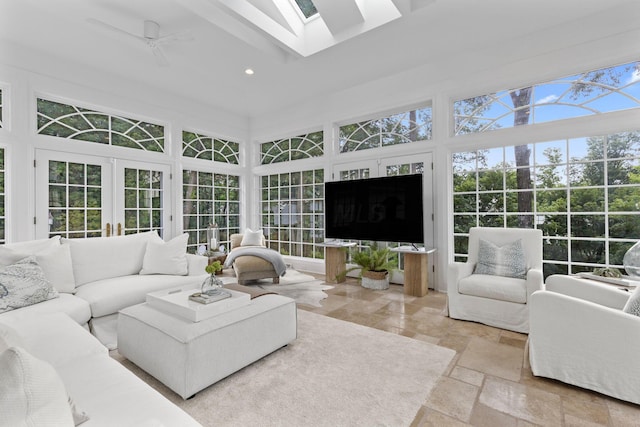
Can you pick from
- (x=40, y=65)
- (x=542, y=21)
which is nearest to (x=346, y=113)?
(x=542, y=21)

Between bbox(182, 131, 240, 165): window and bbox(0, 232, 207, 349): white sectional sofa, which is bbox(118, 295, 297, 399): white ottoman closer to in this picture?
bbox(0, 232, 207, 349): white sectional sofa

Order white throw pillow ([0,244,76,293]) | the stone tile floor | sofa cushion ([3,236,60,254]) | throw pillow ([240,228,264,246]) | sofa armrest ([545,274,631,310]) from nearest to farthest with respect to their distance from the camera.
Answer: the stone tile floor → sofa armrest ([545,274,631,310]) → white throw pillow ([0,244,76,293]) → sofa cushion ([3,236,60,254]) → throw pillow ([240,228,264,246])

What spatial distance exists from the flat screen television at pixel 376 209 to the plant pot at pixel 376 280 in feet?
1.62

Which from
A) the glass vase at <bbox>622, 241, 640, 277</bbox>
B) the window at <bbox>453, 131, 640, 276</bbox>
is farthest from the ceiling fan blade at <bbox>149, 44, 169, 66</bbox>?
the glass vase at <bbox>622, 241, 640, 277</bbox>

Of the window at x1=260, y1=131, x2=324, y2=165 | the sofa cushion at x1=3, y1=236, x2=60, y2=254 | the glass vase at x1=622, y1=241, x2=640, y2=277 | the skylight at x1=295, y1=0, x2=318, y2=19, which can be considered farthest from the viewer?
the window at x1=260, y1=131, x2=324, y2=165

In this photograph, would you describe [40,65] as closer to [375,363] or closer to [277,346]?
[277,346]

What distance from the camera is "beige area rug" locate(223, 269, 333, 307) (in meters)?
3.89

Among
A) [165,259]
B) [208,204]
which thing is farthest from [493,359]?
[208,204]

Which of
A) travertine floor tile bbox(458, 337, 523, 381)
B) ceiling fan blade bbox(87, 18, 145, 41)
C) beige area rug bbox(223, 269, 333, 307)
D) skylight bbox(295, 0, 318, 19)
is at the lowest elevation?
travertine floor tile bbox(458, 337, 523, 381)

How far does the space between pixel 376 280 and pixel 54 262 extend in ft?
11.9

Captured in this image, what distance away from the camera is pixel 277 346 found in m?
2.33

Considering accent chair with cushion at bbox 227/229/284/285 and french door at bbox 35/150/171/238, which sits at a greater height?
french door at bbox 35/150/171/238

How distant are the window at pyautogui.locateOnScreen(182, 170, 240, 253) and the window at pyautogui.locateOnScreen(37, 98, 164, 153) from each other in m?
0.81

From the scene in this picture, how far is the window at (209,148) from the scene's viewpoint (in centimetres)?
541
